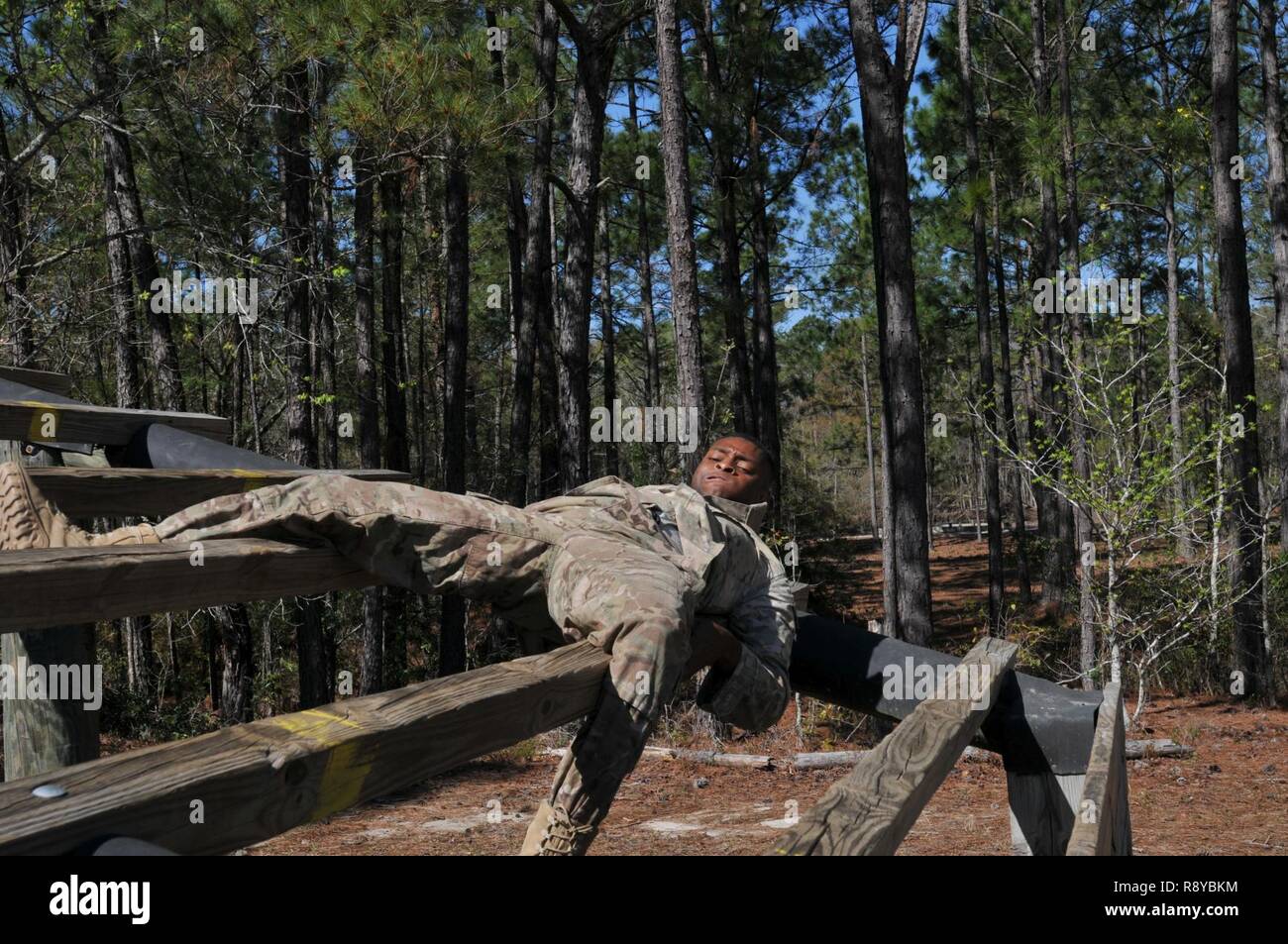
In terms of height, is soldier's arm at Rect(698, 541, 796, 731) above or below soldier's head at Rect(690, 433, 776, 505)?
below

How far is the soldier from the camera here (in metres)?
2.31

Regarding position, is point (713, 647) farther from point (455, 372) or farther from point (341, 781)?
point (455, 372)

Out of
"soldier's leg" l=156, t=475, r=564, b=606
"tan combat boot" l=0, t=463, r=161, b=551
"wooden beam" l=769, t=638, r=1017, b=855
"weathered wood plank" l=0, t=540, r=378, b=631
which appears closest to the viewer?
"wooden beam" l=769, t=638, r=1017, b=855

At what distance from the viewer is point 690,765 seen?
993cm

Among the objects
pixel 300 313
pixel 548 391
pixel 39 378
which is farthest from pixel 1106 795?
pixel 548 391

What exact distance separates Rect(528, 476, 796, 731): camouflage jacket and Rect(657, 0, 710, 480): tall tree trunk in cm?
662

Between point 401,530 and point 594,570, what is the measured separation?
53 cm

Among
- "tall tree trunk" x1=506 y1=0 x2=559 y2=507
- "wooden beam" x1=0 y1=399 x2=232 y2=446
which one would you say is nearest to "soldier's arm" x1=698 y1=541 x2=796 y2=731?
"wooden beam" x1=0 y1=399 x2=232 y2=446

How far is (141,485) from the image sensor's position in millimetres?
3123

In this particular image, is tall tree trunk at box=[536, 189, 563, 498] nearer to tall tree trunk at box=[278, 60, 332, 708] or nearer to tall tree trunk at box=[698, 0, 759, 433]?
tall tree trunk at box=[698, 0, 759, 433]

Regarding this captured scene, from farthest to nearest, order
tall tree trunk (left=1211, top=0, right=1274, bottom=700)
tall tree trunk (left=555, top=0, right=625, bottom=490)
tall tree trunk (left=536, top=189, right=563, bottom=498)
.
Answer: tall tree trunk (left=536, top=189, right=563, bottom=498)
tall tree trunk (left=555, top=0, right=625, bottom=490)
tall tree trunk (left=1211, top=0, right=1274, bottom=700)
